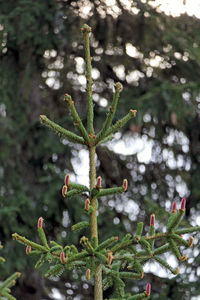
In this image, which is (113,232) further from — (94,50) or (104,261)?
(104,261)

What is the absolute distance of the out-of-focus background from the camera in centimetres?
582

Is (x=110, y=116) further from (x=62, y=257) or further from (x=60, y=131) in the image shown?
(x=62, y=257)

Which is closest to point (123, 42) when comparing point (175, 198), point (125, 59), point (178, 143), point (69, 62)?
point (125, 59)

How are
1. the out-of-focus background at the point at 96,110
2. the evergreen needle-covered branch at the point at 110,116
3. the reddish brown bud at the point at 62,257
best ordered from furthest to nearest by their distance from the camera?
the out-of-focus background at the point at 96,110
the evergreen needle-covered branch at the point at 110,116
the reddish brown bud at the point at 62,257

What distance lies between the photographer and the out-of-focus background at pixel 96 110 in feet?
19.1

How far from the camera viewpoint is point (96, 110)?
5.91m

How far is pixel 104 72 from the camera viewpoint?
6422 mm

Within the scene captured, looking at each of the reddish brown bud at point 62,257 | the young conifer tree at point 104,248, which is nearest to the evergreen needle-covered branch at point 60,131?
the young conifer tree at point 104,248

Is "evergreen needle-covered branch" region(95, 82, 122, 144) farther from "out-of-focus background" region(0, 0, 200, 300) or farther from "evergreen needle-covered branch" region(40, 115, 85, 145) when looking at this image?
"out-of-focus background" region(0, 0, 200, 300)

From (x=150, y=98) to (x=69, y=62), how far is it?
99 cm

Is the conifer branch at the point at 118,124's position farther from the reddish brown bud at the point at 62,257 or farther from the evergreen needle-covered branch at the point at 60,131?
the reddish brown bud at the point at 62,257

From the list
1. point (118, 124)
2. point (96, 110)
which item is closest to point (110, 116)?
point (118, 124)

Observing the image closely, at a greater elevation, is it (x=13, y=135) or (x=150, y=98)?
(x=150, y=98)

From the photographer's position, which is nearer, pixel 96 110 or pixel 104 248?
pixel 104 248
